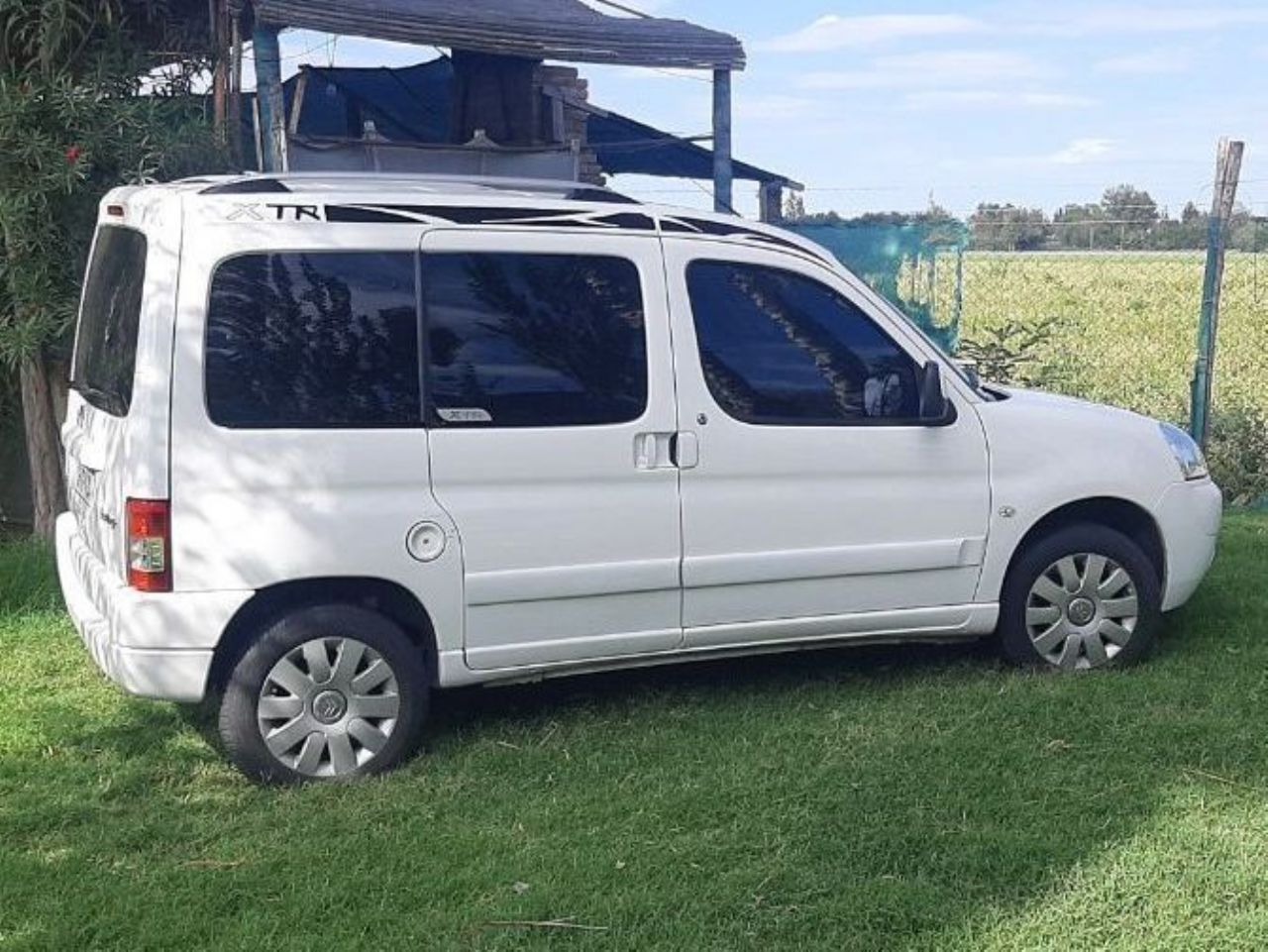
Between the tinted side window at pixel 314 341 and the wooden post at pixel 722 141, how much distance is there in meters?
5.05

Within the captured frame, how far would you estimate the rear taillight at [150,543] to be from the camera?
4.39 m

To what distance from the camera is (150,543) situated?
4395 millimetres

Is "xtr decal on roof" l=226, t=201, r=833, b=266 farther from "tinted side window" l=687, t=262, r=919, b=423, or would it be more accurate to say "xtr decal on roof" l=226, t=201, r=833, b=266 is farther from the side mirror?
the side mirror

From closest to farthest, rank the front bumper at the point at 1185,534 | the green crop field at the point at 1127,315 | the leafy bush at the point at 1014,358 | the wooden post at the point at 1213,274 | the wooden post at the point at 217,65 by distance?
1. the front bumper at the point at 1185,534
2. the wooden post at the point at 217,65
3. the wooden post at the point at 1213,274
4. the leafy bush at the point at 1014,358
5. the green crop field at the point at 1127,315

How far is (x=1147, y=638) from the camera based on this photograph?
18.9 feet

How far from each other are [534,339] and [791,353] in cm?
100

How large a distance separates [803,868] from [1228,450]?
6519 mm

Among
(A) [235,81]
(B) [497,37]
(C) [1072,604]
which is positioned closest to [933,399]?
(C) [1072,604]

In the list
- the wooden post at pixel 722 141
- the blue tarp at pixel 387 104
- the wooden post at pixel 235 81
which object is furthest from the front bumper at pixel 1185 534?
the blue tarp at pixel 387 104

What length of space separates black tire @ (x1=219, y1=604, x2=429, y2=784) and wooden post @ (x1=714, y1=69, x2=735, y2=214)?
543 cm

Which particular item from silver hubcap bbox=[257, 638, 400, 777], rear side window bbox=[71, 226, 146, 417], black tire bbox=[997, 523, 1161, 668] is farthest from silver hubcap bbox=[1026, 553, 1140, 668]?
rear side window bbox=[71, 226, 146, 417]

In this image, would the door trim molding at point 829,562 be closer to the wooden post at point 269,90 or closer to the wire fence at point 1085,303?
the wooden post at point 269,90

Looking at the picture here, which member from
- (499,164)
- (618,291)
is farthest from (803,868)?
(499,164)

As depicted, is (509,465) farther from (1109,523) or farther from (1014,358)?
(1014,358)
